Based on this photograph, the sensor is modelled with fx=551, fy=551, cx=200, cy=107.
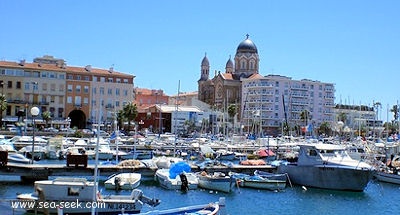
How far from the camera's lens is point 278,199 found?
42.0 metres

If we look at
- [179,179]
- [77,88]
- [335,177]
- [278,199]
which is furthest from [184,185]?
[77,88]

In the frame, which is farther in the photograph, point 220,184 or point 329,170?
point 329,170

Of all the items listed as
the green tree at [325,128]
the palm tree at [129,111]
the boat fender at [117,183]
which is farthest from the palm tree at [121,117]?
the boat fender at [117,183]

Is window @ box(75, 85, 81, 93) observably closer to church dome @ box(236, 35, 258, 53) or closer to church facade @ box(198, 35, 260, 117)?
church facade @ box(198, 35, 260, 117)

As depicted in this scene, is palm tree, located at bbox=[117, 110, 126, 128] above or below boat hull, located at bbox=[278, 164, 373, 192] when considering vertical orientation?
above

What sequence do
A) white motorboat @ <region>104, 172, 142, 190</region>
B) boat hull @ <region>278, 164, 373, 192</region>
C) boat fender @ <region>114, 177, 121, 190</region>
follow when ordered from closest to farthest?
boat fender @ <region>114, 177, 121, 190</region> < white motorboat @ <region>104, 172, 142, 190</region> < boat hull @ <region>278, 164, 373, 192</region>

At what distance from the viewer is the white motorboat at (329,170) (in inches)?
1815

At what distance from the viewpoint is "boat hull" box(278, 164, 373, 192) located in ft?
151

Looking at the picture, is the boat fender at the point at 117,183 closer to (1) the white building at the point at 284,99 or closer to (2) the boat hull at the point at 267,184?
(2) the boat hull at the point at 267,184

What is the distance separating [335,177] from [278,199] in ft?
23.3

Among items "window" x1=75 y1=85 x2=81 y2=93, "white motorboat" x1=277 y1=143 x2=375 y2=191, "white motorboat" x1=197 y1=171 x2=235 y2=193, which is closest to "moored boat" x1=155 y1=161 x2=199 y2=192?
"white motorboat" x1=197 y1=171 x2=235 y2=193

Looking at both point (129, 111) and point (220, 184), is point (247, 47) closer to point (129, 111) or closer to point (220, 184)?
point (129, 111)

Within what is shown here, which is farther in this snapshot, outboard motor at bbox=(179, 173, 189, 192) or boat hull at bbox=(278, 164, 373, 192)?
boat hull at bbox=(278, 164, 373, 192)

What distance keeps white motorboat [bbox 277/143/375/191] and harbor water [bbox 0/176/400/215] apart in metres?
0.74
